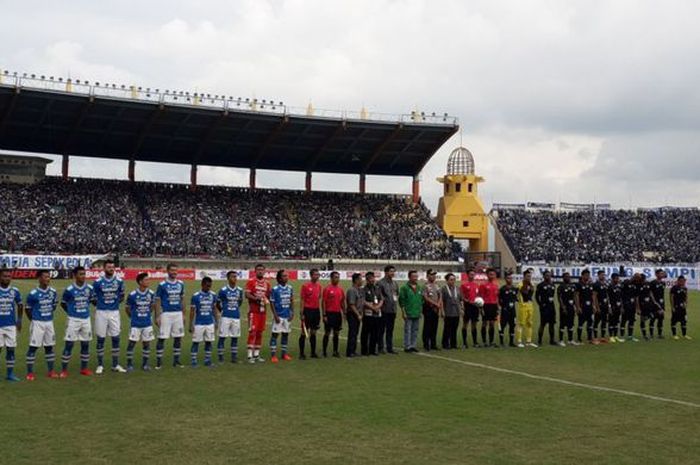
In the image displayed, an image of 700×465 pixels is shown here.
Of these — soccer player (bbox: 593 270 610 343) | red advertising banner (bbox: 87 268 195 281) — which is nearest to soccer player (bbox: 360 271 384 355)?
soccer player (bbox: 593 270 610 343)

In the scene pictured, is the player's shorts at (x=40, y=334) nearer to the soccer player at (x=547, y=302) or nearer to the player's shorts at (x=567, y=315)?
the soccer player at (x=547, y=302)

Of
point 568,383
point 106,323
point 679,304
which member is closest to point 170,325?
point 106,323

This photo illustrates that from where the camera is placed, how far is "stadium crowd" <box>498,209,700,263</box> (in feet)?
218

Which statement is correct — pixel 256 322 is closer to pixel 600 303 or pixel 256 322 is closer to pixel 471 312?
pixel 471 312

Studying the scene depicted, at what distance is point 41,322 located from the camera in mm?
13414

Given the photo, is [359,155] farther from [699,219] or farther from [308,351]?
[308,351]

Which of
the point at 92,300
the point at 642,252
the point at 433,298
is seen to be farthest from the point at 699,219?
the point at 92,300

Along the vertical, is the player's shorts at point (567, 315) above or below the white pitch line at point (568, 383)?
above

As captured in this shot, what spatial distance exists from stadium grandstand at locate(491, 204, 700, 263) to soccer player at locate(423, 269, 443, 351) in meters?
48.0

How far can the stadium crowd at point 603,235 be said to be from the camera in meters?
66.3

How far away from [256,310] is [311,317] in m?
1.28

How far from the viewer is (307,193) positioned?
68.8 metres

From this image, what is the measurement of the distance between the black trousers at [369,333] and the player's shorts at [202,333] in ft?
11.5

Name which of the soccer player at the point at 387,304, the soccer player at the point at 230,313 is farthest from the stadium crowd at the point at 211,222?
the soccer player at the point at 387,304
